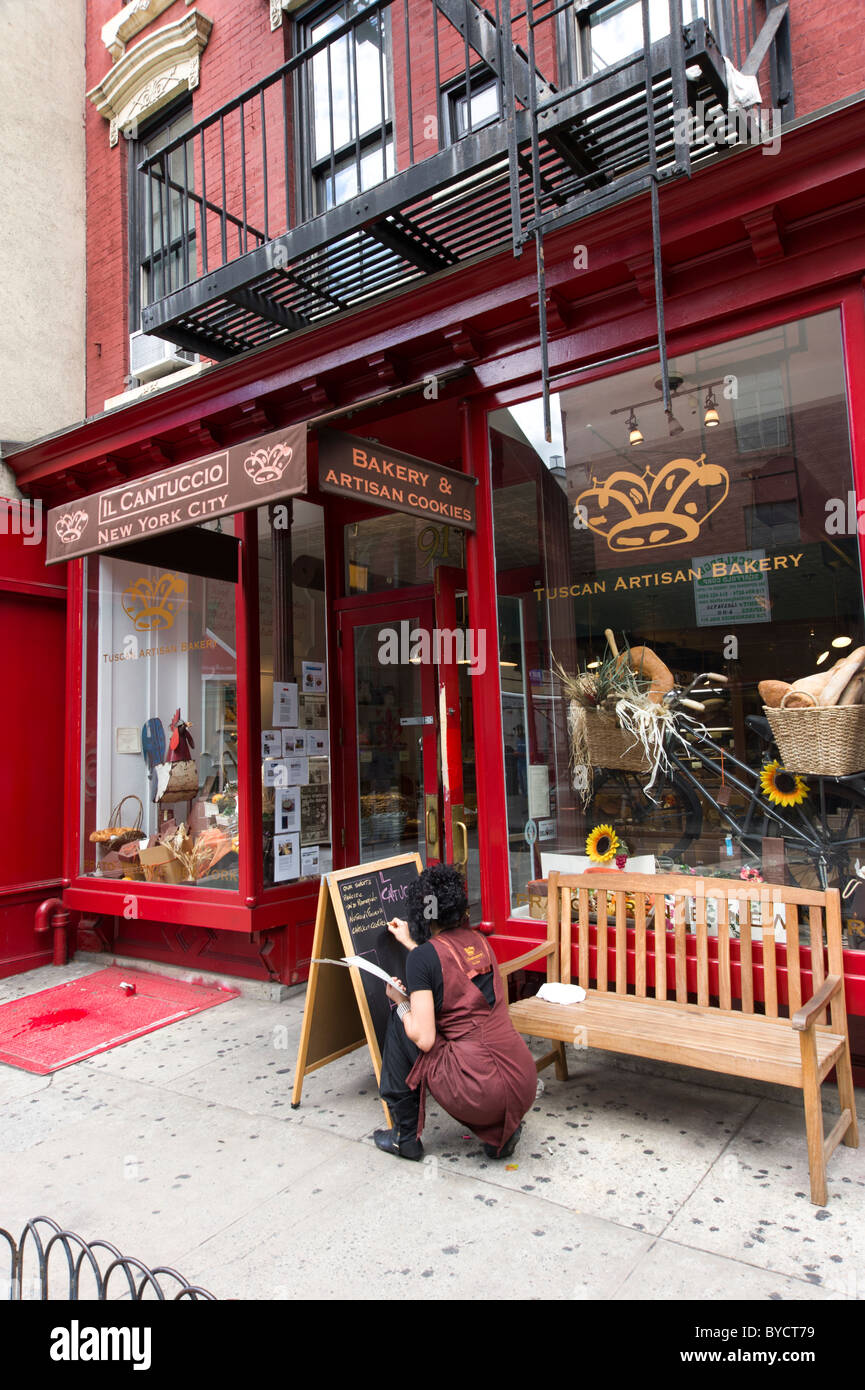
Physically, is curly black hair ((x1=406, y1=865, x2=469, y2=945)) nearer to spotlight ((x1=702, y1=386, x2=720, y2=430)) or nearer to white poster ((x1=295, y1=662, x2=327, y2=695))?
spotlight ((x1=702, y1=386, x2=720, y2=430))

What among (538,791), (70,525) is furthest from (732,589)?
(70,525)

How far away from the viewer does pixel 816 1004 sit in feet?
10.6

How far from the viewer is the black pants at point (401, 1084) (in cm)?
364

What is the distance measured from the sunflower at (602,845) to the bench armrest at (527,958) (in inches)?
25.4

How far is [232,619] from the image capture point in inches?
258

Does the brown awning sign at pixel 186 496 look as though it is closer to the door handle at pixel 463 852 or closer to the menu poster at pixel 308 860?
the door handle at pixel 463 852

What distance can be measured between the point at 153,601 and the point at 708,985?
5501mm

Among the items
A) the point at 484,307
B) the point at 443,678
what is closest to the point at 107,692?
the point at 443,678

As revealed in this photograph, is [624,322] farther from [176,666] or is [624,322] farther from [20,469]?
[20,469]

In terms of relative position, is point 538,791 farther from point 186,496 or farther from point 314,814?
point 186,496

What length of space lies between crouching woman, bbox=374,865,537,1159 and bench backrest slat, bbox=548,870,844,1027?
0.83m

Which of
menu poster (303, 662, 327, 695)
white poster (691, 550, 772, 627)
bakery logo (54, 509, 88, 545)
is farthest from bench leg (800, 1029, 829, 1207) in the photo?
bakery logo (54, 509, 88, 545)

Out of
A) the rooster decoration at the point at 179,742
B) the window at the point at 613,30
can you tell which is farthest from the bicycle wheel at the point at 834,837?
the rooster decoration at the point at 179,742

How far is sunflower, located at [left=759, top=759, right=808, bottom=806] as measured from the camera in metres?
4.23
